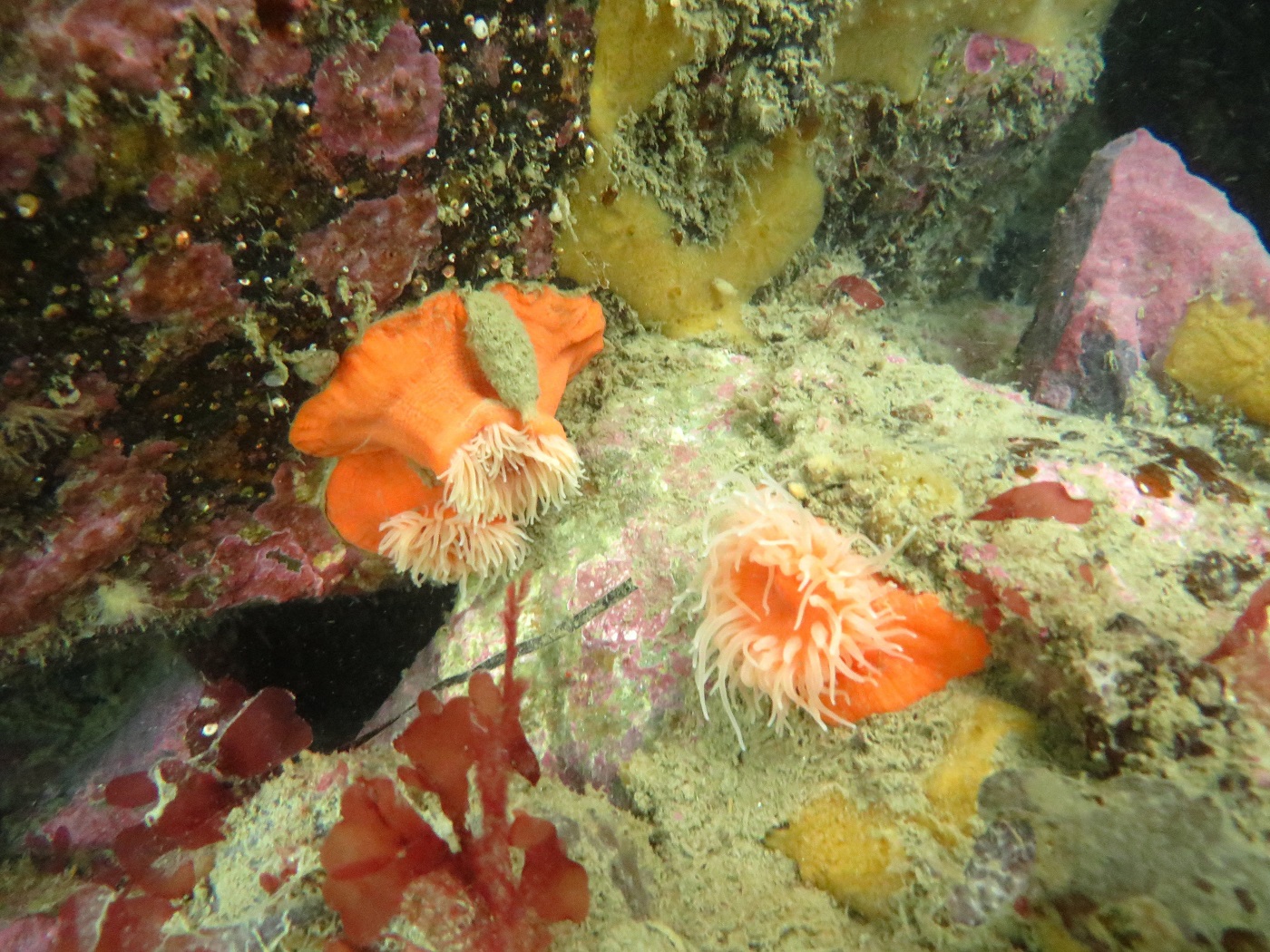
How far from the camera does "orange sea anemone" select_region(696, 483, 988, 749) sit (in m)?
2.19

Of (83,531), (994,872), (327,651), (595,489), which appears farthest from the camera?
(327,651)

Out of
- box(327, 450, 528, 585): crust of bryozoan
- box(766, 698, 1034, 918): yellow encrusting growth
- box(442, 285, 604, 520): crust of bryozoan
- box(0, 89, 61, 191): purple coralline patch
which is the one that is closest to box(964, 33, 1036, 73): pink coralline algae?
box(442, 285, 604, 520): crust of bryozoan

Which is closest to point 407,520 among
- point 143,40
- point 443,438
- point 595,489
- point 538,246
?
point 443,438

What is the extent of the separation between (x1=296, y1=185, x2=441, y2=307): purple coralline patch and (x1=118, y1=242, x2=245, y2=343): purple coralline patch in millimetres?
263

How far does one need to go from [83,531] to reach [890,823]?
3054mm

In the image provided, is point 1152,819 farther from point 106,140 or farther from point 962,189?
point 962,189

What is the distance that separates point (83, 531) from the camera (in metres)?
2.41

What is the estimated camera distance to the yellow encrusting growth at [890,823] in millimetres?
2076

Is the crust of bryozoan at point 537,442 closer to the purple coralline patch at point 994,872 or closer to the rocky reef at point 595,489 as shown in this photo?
the rocky reef at point 595,489

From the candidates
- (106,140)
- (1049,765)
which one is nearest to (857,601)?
(1049,765)

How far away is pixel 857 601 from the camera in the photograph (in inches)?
86.6

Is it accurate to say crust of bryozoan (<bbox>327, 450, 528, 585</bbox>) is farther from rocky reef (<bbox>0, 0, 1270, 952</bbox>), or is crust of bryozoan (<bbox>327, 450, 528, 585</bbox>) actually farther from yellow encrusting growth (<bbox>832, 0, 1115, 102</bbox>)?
yellow encrusting growth (<bbox>832, 0, 1115, 102</bbox>)

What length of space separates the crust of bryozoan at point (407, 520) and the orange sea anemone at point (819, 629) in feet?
3.73

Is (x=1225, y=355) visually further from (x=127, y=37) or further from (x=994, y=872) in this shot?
(x=127, y=37)
